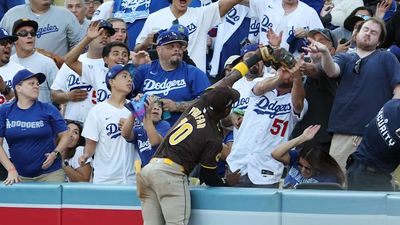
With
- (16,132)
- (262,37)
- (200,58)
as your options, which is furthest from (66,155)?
(262,37)

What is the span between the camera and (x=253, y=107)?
9.88 metres

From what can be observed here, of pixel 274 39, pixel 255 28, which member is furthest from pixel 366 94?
pixel 255 28

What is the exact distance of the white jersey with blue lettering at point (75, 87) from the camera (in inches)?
447

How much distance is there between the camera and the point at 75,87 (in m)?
11.5

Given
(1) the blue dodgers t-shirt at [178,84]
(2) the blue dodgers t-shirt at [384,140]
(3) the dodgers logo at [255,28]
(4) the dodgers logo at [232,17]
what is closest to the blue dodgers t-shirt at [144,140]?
(1) the blue dodgers t-shirt at [178,84]

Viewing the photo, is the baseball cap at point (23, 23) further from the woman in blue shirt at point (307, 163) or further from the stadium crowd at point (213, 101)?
the woman in blue shirt at point (307, 163)

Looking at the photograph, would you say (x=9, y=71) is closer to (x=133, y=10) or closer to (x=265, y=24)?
(x=133, y=10)

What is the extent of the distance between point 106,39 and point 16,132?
2.03 metres

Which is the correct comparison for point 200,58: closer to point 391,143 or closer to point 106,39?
point 106,39

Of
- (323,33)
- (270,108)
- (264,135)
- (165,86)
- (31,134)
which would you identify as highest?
(323,33)

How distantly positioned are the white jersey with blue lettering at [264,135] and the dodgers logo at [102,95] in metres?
1.82

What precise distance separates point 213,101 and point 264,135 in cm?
166


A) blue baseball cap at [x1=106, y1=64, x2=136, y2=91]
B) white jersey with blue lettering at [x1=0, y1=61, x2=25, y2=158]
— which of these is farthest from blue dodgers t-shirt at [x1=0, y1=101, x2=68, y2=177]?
white jersey with blue lettering at [x1=0, y1=61, x2=25, y2=158]

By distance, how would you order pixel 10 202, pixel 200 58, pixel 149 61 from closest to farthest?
pixel 10 202
pixel 149 61
pixel 200 58
